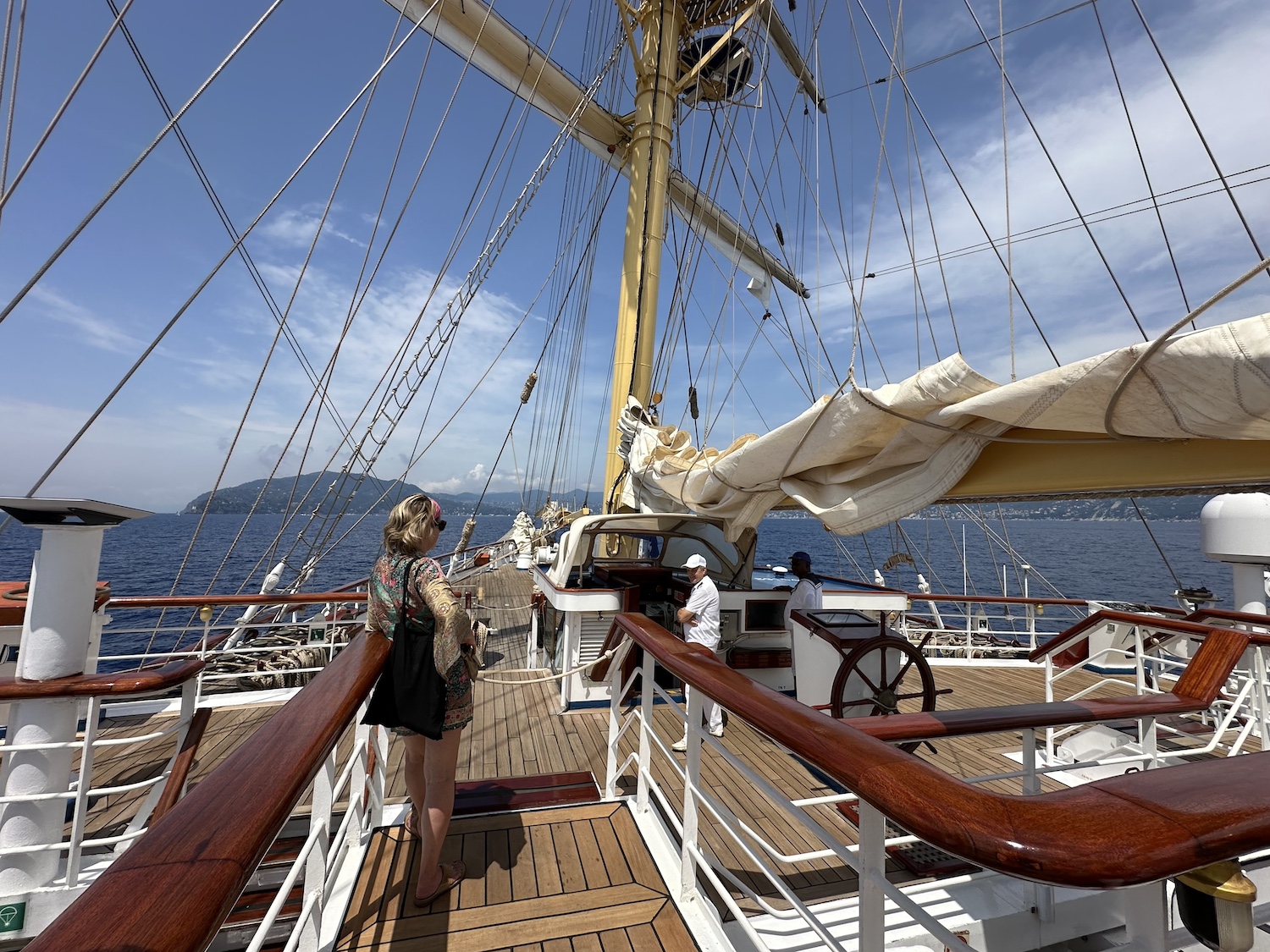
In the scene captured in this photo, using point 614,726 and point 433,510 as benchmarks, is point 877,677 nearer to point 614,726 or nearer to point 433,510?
point 614,726

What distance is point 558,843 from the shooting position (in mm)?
2461

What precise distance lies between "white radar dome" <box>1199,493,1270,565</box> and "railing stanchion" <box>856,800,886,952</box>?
7.08 meters

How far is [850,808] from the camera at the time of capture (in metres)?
3.12

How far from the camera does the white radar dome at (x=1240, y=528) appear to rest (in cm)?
591

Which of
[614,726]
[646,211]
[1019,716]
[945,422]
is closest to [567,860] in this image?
[614,726]

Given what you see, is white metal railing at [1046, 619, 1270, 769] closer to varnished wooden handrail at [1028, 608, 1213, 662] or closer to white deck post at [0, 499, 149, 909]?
varnished wooden handrail at [1028, 608, 1213, 662]

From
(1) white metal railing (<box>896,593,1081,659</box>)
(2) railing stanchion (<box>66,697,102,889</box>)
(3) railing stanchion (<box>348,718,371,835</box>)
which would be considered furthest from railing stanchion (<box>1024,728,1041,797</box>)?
(1) white metal railing (<box>896,593,1081,659</box>)

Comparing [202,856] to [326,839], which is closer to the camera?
[202,856]

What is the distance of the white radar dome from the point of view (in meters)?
5.91

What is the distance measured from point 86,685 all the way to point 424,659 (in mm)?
1492

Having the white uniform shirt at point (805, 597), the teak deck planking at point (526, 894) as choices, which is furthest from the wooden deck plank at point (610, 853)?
the white uniform shirt at point (805, 597)

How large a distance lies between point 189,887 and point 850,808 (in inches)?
126

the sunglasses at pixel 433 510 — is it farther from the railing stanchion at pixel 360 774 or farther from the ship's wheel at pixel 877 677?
the ship's wheel at pixel 877 677

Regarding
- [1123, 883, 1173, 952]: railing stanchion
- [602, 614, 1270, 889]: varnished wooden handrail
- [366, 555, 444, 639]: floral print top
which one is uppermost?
[366, 555, 444, 639]: floral print top
